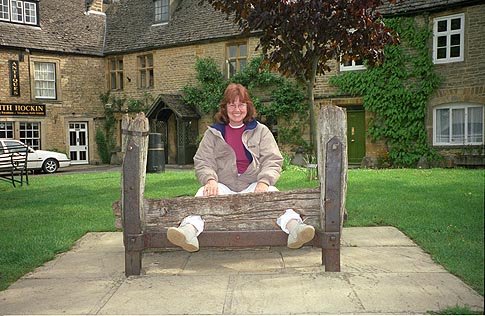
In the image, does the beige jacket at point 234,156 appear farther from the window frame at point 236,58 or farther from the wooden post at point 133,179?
the window frame at point 236,58

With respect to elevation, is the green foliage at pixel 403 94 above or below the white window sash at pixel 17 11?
below

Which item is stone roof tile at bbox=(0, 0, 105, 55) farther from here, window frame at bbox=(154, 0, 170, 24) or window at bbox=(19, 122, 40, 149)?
window at bbox=(19, 122, 40, 149)

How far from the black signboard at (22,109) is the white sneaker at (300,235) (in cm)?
2036

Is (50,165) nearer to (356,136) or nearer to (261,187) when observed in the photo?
(356,136)

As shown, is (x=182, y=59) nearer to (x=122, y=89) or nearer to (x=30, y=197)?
(x=122, y=89)

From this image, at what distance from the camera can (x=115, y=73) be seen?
2348 centimetres

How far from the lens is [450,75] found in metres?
15.1

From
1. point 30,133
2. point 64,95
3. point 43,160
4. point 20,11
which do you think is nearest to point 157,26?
point 64,95

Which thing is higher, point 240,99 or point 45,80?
point 45,80

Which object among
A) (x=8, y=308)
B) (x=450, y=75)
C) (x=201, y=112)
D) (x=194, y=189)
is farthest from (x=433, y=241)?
(x=201, y=112)

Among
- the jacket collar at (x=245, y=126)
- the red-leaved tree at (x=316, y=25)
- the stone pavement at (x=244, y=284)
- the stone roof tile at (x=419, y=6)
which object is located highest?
the stone roof tile at (x=419, y=6)

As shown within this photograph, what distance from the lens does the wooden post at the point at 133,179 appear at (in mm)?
3672

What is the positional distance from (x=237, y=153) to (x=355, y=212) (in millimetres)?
2724

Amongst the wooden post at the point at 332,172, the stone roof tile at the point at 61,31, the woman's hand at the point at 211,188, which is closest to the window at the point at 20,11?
the stone roof tile at the point at 61,31
